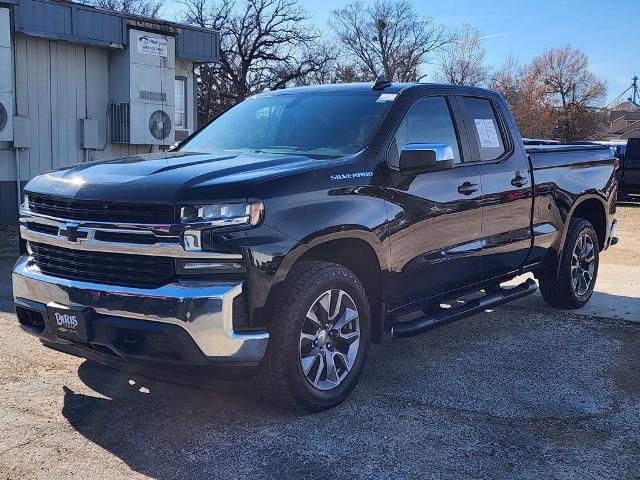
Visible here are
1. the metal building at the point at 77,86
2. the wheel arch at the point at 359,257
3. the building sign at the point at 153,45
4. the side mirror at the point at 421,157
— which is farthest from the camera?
the building sign at the point at 153,45

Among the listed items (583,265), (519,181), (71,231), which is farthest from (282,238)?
(583,265)

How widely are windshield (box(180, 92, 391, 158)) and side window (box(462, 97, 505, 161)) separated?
0.94 metres

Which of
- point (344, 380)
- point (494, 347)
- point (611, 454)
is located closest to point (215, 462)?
point (344, 380)

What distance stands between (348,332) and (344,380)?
0.92ft

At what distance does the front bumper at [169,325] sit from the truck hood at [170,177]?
1.51 feet

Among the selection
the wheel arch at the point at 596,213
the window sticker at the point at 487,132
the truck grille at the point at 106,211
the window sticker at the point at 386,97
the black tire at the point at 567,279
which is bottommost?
the black tire at the point at 567,279

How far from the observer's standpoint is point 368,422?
405 cm

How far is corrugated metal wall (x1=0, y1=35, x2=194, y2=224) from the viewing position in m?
12.1

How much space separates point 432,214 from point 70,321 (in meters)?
2.35

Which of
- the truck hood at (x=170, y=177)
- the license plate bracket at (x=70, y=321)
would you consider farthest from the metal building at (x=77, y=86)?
the license plate bracket at (x=70, y=321)

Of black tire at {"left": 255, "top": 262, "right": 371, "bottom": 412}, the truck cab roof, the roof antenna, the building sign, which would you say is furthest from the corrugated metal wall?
black tire at {"left": 255, "top": 262, "right": 371, "bottom": 412}

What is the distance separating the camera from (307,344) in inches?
160

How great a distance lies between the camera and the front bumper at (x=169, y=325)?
355cm

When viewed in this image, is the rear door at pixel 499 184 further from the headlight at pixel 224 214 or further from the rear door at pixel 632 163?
the rear door at pixel 632 163
